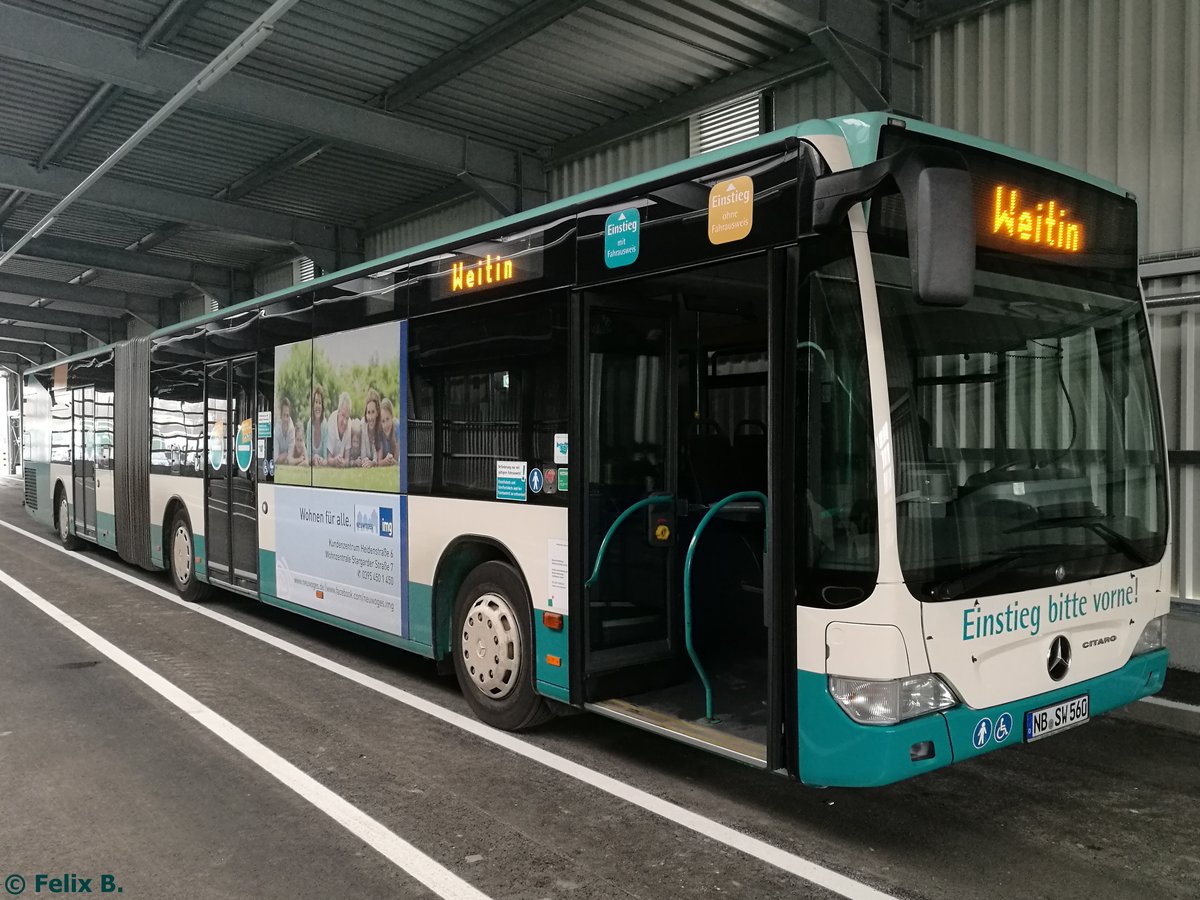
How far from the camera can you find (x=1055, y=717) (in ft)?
12.9

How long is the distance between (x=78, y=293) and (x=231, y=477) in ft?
60.7

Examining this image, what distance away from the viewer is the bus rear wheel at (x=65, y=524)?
15.3m

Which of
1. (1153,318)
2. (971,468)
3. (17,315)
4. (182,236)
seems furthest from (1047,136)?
(17,315)

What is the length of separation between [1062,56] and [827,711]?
21.8 ft

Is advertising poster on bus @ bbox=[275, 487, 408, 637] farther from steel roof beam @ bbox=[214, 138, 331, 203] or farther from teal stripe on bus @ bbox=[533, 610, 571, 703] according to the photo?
steel roof beam @ bbox=[214, 138, 331, 203]

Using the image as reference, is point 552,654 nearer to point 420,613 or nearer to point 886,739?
point 420,613

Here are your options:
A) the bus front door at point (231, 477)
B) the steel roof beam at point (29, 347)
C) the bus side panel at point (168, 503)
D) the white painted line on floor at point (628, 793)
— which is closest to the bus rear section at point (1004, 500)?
the white painted line on floor at point (628, 793)

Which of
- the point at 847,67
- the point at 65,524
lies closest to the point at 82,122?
the point at 65,524

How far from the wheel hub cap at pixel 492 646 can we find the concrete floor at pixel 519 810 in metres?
0.34

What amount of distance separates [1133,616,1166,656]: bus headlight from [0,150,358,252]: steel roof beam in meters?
14.8

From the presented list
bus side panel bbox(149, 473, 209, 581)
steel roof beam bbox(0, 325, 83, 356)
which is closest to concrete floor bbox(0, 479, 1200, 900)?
bus side panel bbox(149, 473, 209, 581)

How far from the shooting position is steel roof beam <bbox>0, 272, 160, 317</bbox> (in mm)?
23297

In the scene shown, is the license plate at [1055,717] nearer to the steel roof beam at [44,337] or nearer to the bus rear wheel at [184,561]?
the bus rear wheel at [184,561]

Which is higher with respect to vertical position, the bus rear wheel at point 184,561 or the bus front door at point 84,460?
the bus front door at point 84,460
